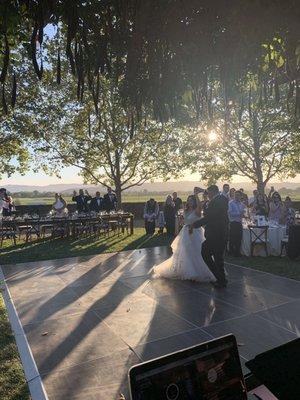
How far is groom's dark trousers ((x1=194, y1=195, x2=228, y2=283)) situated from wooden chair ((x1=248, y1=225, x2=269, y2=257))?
4.51 metres

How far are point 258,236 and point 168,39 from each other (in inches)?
443

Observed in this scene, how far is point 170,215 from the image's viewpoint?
20.0 m

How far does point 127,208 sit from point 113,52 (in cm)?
3173

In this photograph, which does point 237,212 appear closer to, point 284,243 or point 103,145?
point 284,243

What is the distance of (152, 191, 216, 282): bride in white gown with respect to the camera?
9.82 m

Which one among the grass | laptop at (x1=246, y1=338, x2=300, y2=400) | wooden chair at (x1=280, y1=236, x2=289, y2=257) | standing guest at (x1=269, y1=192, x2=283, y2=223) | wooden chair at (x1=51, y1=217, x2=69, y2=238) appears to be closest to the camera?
laptop at (x1=246, y1=338, x2=300, y2=400)

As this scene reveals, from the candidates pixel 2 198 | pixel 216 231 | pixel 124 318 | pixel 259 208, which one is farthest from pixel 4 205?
pixel 124 318

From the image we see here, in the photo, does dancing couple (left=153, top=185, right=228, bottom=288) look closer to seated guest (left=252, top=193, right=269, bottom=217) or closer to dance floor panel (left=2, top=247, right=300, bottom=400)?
dance floor panel (left=2, top=247, right=300, bottom=400)

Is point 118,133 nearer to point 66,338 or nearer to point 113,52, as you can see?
point 66,338

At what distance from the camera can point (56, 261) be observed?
13266mm

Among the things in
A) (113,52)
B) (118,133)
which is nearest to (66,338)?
(113,52)

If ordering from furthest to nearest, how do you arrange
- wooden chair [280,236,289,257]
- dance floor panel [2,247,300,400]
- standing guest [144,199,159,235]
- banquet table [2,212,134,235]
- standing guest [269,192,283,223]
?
standing guest [144,199,159,235] < banquet table [2,212,134,235] < standing guest [269,192,283,223] < wooden chair [280,236,289,257] < dance floor panel [2,247,300,400]

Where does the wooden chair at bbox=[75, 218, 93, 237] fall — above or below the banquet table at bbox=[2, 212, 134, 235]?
below

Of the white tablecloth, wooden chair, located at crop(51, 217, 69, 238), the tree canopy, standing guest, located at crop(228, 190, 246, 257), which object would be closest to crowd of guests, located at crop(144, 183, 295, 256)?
standing guest, located at crop(228, 190, 246, 257)
